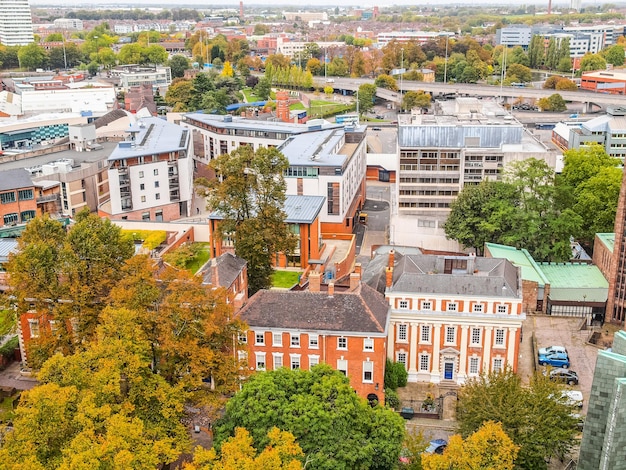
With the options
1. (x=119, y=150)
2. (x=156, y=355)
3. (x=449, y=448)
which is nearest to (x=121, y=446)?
(x=156, y=355)

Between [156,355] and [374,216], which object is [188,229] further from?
[156,355]

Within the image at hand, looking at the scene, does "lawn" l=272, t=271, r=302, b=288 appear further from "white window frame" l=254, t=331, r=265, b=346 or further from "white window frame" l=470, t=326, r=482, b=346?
"white window frame" l=470, t=326, r=482, b=346

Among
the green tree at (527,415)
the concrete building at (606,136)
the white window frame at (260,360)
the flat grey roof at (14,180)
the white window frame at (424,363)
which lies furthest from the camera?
the concrete building at (606,136)

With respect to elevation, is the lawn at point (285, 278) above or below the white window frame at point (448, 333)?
below

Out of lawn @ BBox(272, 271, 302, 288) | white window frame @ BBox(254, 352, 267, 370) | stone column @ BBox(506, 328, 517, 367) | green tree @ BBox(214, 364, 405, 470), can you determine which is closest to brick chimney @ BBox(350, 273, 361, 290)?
white window frame @ BBox(254, 352, 267, 370)

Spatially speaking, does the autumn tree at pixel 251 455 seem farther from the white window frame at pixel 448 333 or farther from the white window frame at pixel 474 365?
the white window frame at pixel 474 365

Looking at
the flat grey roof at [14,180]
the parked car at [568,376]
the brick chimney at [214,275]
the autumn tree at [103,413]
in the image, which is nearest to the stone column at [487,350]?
the parked car at [568,376]
